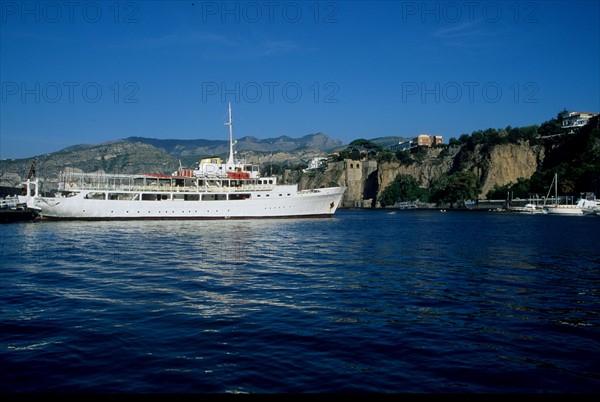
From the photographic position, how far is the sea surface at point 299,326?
26.8 ft

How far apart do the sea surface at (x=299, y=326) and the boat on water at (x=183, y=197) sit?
136 feet

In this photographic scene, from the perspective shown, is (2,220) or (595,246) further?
(2,220)

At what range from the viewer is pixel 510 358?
933cm

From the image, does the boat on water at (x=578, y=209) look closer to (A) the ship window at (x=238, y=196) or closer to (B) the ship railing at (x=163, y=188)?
(B) the ship railing at (x=163, y=188)

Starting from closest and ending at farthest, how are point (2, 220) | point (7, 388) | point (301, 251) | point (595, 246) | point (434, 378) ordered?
1. point (7, 388)
2. point (434, 378)
3. point (301, 251)
4. point (595, 246)
5. point (2, 220)

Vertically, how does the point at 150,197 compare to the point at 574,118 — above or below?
below

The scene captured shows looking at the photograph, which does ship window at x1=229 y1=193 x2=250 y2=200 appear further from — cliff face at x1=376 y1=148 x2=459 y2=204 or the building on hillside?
the building on hillside

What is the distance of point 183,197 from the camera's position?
6756 centimetres

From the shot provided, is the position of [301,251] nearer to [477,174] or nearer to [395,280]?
[395,280]

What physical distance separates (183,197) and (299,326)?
191 feet

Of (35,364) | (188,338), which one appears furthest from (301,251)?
(35,364)

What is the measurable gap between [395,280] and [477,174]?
138790 mm

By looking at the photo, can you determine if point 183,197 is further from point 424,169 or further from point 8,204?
point 424,169

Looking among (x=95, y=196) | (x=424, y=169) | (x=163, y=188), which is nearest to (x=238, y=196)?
(x=163, y=188)
